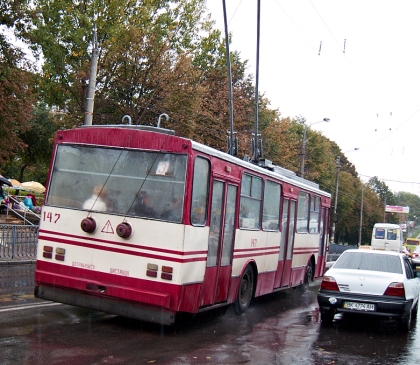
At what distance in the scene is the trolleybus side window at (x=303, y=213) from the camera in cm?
1534

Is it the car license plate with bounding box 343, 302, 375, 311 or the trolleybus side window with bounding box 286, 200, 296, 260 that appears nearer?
the car license plate with bounding box 343, 302, 375, 311

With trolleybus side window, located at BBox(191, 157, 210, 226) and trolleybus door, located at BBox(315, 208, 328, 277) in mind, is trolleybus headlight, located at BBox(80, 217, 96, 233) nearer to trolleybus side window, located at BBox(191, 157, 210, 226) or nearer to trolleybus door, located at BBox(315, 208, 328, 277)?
trolleybus side window, located at BBox(191, 157, 210, 226)

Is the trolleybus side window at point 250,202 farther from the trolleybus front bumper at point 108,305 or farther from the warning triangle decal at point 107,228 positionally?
the trolleybus front bumper at point 108,305

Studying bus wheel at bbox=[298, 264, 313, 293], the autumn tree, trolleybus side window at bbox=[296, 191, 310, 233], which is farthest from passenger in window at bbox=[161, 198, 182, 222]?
the autumn tree

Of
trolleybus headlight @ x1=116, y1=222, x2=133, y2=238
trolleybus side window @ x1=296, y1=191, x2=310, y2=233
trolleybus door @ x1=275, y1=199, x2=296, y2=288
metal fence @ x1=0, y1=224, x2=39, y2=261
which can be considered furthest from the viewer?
metal fence @ x1=0, y1=224, x2=39, y2=261

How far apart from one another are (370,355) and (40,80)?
99.4 feet

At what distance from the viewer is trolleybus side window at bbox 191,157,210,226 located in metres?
8.94

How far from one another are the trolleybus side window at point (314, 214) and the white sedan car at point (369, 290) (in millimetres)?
5218

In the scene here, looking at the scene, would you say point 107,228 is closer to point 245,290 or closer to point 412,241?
point 245,290

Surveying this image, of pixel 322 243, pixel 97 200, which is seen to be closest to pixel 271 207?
pixel 97 200

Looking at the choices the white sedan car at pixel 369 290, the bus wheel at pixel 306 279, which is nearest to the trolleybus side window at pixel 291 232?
the bus wheel at pixel 306 279

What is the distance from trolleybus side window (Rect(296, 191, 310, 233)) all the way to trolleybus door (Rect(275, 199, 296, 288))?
0.59m

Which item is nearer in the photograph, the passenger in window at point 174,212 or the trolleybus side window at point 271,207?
the passenger in window at point 174,212

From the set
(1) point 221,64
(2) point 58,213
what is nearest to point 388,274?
(2) point 58,213
